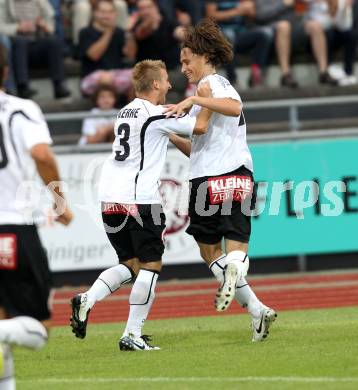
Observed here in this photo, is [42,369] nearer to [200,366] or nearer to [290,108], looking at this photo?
[200,366]

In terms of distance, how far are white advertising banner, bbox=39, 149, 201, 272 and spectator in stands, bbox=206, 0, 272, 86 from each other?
3.09m

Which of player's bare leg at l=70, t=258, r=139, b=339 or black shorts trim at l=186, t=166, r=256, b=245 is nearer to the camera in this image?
player's bare leg at l=70, t=258, r=139, b=339

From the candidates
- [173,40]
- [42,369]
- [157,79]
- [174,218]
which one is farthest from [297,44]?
[42,369]

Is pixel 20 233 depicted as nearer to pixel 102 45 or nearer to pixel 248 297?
pixel 248 297

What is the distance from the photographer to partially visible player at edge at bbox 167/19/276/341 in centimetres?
891

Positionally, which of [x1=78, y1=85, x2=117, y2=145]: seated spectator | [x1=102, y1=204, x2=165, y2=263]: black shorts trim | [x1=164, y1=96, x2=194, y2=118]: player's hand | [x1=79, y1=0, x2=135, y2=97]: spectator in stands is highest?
[x1=164, y1=96, x2=194, y2=118]: player's hand

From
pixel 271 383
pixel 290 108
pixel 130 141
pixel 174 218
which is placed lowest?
pixel 174 218

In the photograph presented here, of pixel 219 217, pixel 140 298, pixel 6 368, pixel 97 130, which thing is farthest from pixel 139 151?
pixel 97 130

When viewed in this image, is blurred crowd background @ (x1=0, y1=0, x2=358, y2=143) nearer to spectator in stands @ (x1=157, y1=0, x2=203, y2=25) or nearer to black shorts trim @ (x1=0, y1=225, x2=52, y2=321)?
spectator in stands @ (x1=157, y1=0, x2=203, y2=25)

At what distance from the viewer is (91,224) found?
15.0 m

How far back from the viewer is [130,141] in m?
8.80

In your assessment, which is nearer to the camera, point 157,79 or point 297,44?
point 157,79

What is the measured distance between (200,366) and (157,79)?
2.30m

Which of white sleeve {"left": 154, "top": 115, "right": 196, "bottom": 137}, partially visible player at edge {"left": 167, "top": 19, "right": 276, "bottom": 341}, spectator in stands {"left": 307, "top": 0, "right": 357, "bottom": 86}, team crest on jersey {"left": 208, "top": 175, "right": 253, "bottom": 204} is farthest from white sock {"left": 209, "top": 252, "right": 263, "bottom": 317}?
spectator in stands {"left": 307, "top": 0, "right": 357, "bottom": 86}
